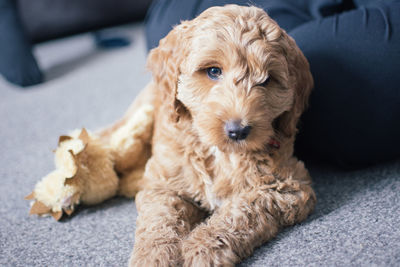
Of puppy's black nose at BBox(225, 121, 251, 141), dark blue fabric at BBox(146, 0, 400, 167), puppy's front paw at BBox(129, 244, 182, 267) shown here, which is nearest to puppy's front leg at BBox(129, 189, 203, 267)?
puppy's front paw at BBox(129, 244, 182, 267)

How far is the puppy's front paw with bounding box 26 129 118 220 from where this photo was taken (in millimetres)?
2082

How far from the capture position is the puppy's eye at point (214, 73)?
1.77 meters

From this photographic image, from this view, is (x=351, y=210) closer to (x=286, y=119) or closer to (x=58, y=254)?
(x=286, y=119)

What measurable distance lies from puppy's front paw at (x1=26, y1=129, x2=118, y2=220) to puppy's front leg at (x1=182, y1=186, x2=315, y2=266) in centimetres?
72

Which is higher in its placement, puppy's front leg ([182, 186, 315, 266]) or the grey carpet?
puppy's front leg ([182, 186, 315, 266])

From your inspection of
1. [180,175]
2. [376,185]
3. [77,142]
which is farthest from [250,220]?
[77,142]

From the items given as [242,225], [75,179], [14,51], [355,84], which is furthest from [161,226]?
[14,51]

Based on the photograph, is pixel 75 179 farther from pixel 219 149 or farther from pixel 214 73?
pixel 214 73

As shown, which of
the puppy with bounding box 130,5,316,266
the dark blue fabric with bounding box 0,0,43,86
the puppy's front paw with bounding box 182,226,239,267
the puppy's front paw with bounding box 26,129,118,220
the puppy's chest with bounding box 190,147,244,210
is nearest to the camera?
the puppy's front paw with bounding box 182,226,239,267

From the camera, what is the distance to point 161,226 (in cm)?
172

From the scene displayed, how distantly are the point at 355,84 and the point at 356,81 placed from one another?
0.02 m

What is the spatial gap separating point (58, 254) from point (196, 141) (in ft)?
2.84

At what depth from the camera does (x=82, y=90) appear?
13.8 feet

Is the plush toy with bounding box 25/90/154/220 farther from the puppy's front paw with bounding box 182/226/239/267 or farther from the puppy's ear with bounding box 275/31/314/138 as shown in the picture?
the puppy's ear with bounding box 275/31/314/138
